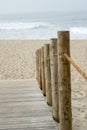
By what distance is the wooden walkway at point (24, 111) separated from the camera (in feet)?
11.0

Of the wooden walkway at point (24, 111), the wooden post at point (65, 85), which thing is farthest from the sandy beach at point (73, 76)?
the wooden post at point (65, 85)

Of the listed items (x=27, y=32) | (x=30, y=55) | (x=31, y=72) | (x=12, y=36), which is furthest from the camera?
(x=27, y=32)

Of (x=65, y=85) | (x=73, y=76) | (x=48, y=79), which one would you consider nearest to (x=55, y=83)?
(x=48, y=79)

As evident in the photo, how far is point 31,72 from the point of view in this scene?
1154cm

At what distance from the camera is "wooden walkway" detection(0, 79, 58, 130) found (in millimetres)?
3354

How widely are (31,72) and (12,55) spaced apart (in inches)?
203

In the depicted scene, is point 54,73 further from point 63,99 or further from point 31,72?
point 31,72

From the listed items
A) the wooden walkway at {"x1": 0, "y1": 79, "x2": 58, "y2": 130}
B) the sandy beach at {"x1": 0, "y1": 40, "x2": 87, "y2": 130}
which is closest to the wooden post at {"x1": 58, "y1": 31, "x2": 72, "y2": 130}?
the wooden walkway at {"x1": 0, "y1": 79, "x2": 58, "y2": 130}

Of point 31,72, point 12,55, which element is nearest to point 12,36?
point 12,55

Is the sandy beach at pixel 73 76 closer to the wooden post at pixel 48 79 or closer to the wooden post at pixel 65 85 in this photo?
the wooden post at pixel 48 79

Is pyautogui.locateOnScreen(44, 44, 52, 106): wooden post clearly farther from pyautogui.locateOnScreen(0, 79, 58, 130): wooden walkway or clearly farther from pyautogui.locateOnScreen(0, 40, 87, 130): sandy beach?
pyautogui.locateOnScreen(0, 40, 87, 130): sandy beach

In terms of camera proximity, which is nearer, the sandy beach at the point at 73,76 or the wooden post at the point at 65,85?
the wooden post at the point at 65,85

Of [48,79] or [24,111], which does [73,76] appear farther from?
[24,111]

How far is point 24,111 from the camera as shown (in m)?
3.95
